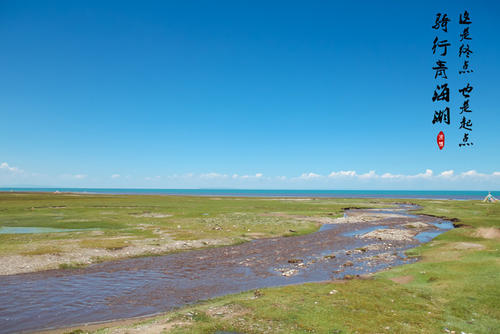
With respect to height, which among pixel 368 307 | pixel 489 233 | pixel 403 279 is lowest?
pixel 403 279

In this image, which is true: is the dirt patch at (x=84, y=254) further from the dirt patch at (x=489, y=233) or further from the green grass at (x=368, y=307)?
the dirt patch at (x=489, y=233)

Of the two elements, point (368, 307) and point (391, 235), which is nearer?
point (368, 307)

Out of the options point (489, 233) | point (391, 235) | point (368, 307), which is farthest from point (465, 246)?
point (368, 307)

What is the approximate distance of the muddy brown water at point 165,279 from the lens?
56.4 feet

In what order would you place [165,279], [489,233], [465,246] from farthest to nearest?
[489,233] → [465,246] → [165,279]

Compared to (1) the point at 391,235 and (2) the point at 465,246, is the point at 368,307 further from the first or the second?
(1) the point at 391,235

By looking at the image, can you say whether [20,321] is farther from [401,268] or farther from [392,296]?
[401,268]

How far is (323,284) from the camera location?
20.4m

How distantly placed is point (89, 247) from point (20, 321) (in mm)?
17333

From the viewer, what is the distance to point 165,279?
2348 cm

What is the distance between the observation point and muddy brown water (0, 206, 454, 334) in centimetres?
1719

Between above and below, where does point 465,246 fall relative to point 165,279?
above

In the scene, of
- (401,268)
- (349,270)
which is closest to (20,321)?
(349,270)

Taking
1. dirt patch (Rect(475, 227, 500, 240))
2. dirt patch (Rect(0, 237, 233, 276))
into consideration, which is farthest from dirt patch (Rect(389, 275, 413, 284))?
dirt patch (Rect(475, 227, 500, 240))
